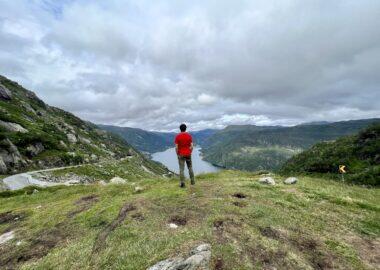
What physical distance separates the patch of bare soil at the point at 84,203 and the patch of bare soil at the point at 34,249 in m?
2.99

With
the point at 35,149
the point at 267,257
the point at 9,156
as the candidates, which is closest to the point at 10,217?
the point at 267,257

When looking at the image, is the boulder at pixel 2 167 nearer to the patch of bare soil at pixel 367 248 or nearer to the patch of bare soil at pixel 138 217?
the patch of bare soil at pixel 138 217

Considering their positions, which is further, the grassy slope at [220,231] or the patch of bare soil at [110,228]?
the patch of bare soil at [110,228]

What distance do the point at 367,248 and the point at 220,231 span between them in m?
6.68

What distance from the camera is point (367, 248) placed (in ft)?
42.8

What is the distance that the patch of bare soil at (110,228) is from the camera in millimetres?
13914

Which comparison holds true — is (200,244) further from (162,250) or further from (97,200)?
(97,200)

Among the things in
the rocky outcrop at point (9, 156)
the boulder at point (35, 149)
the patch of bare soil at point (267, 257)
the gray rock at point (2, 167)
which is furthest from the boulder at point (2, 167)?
the patch of bare soil at point (267, 257)

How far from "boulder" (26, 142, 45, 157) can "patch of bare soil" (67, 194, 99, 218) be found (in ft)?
327

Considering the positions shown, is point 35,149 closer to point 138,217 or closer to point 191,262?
point 138,217

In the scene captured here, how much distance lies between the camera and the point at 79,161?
128 meters

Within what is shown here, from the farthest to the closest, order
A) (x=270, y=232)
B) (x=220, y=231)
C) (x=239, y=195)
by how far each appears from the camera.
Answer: (x=239, y=195) → (x=270, y=232) → (x=220, y=231)

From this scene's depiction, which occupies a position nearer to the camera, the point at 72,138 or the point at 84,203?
the point at 84,203

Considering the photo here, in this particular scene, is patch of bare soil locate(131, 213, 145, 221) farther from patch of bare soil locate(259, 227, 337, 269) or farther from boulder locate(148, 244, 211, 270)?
patch of bare soil locate(259, 227, 337, 269)
